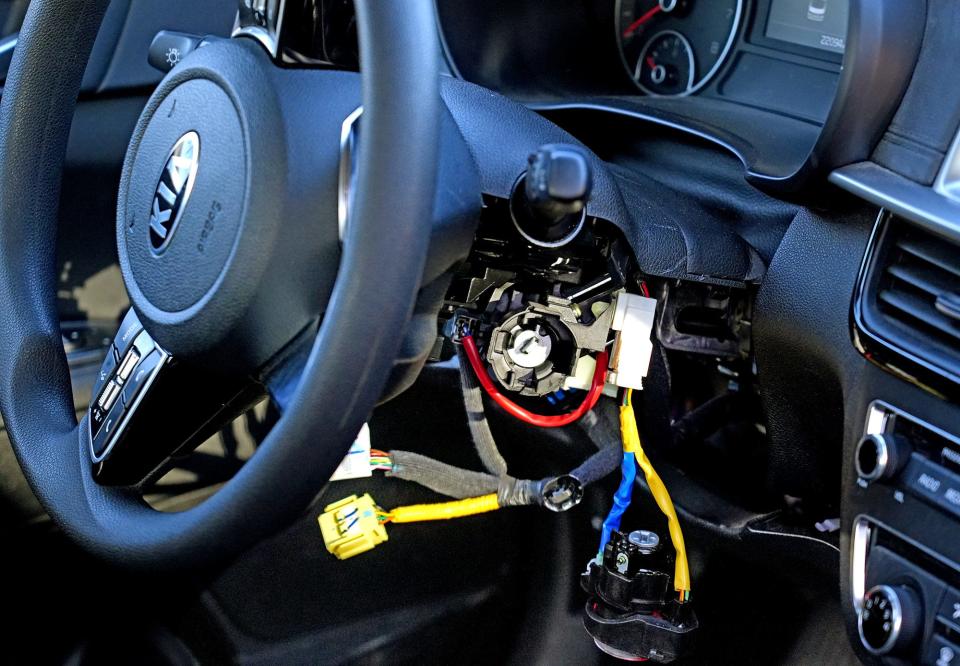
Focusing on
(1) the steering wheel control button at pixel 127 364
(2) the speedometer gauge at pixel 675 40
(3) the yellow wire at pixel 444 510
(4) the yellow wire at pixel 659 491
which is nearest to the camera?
(1) the steering wheel control button at pixel 127 364

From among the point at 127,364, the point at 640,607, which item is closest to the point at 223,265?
the point at 127,364

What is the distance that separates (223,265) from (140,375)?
0.64 ft

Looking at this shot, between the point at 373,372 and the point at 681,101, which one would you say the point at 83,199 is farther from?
the point at 373,372

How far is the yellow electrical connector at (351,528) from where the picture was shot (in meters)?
1.60

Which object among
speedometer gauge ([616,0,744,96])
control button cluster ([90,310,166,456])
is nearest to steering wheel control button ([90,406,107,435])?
control button cluster ([90,310,166,456])

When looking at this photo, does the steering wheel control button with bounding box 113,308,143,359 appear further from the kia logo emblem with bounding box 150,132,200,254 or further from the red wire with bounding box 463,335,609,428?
the red wire with bounding box 463,335,609,428

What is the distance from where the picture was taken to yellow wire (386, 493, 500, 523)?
1514 millimetres

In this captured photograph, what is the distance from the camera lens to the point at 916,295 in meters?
0.98

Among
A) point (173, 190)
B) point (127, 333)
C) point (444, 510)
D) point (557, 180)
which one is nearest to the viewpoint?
point (557, 180)

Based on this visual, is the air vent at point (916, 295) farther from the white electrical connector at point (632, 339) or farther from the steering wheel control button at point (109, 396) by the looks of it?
the steering wheel control button at point (109, 396)

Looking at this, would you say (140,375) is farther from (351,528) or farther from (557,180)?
(351,528)

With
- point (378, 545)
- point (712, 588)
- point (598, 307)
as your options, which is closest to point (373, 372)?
point (598, 307)

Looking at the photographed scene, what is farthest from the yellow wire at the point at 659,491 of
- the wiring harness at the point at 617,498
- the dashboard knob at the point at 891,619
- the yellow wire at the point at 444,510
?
the dashboard knob at the point at 891,619

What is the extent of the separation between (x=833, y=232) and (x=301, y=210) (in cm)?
57
